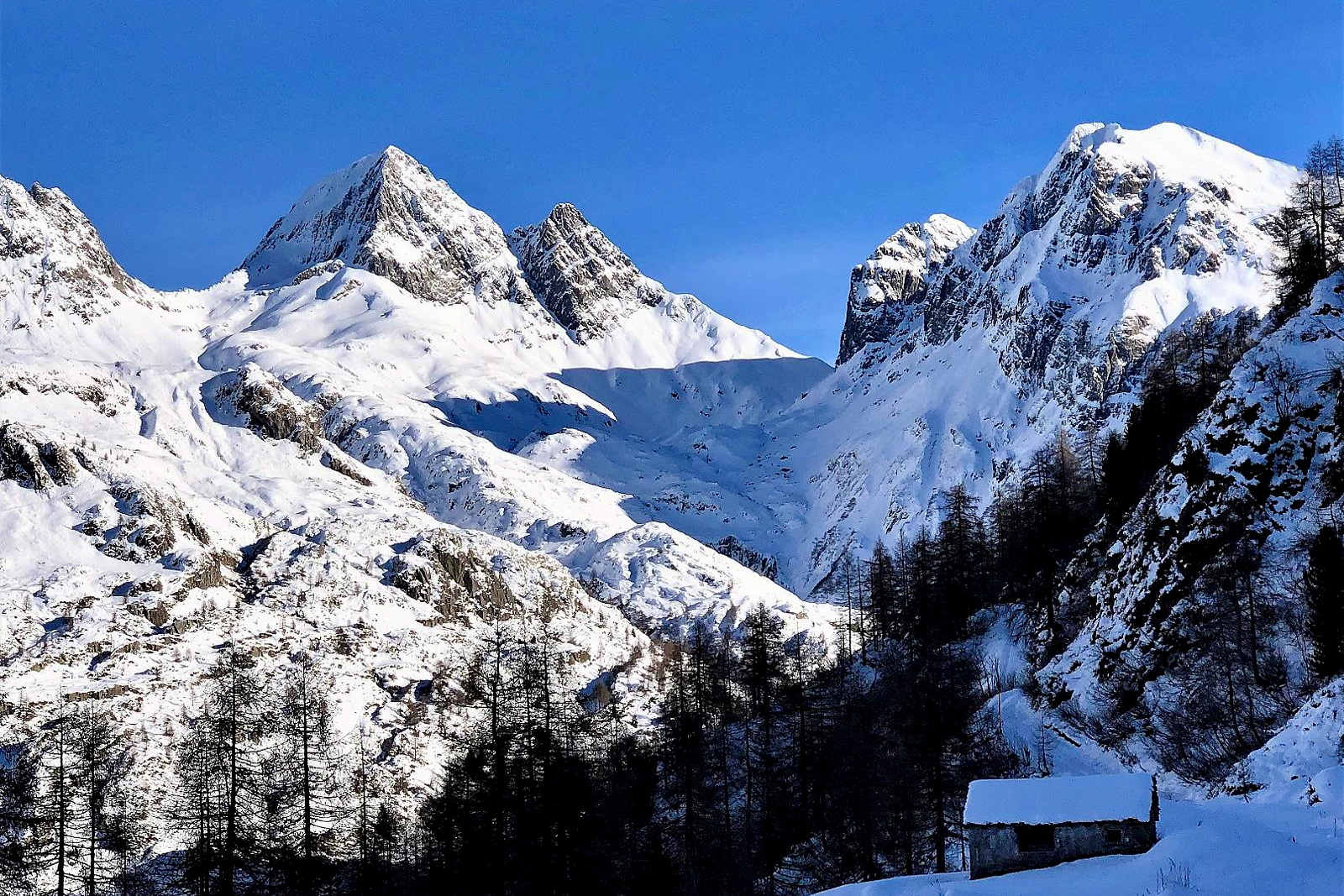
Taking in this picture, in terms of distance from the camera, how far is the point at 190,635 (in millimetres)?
129375

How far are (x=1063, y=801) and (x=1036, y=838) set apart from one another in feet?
4.41

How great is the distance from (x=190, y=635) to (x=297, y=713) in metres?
85.7

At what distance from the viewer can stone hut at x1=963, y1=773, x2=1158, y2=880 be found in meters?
33.1

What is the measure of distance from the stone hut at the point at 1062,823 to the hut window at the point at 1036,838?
0.02 meters

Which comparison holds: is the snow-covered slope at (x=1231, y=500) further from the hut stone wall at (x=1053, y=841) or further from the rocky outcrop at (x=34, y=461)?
the rocky outcrop at (x=34, y=461)

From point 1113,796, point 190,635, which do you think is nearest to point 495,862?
point 1113,796

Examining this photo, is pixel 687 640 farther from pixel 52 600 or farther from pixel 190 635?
pixel 52 600

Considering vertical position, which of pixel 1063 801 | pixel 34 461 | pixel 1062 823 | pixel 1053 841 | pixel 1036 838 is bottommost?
pixel 1053 841

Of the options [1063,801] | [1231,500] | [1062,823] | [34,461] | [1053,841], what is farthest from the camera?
[34,461]

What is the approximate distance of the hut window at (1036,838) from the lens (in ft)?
111

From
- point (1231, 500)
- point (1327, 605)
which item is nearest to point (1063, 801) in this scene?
point (1327, 605)

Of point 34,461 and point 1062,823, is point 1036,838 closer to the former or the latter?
point 1062,823

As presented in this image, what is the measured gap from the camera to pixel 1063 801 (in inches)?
1340

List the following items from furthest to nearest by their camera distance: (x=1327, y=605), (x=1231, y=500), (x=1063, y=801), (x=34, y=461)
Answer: (x=34, y=461) → (x=1231, y=500) → (x=1327, y=605) → (x=1063, y=801)
